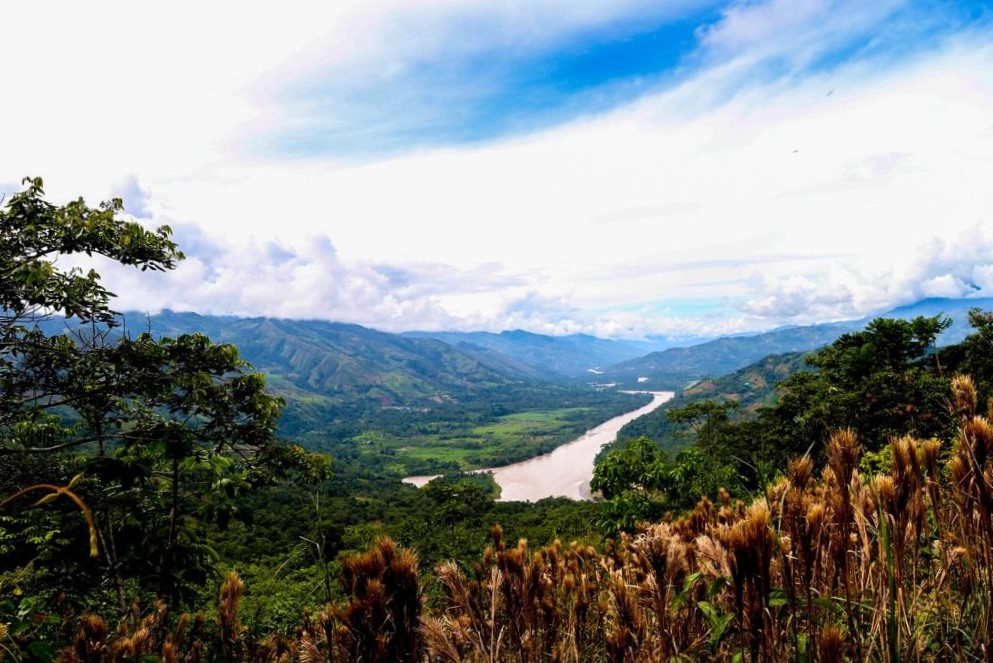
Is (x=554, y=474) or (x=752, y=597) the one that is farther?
(x=554, y=474)

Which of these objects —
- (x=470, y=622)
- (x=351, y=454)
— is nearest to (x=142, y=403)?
(x=470, y=622)

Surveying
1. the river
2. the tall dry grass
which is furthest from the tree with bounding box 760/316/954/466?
the river

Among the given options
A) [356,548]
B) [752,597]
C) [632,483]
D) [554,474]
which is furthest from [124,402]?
[554,474]

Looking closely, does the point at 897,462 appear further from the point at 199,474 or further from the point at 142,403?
the point at 142,403

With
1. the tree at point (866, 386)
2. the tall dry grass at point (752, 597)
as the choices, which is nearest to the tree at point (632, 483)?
the tree at point (866, 386)

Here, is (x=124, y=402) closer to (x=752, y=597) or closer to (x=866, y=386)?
(x=752, y=597)

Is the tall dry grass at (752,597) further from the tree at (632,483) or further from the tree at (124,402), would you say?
the tree at (632,483)
